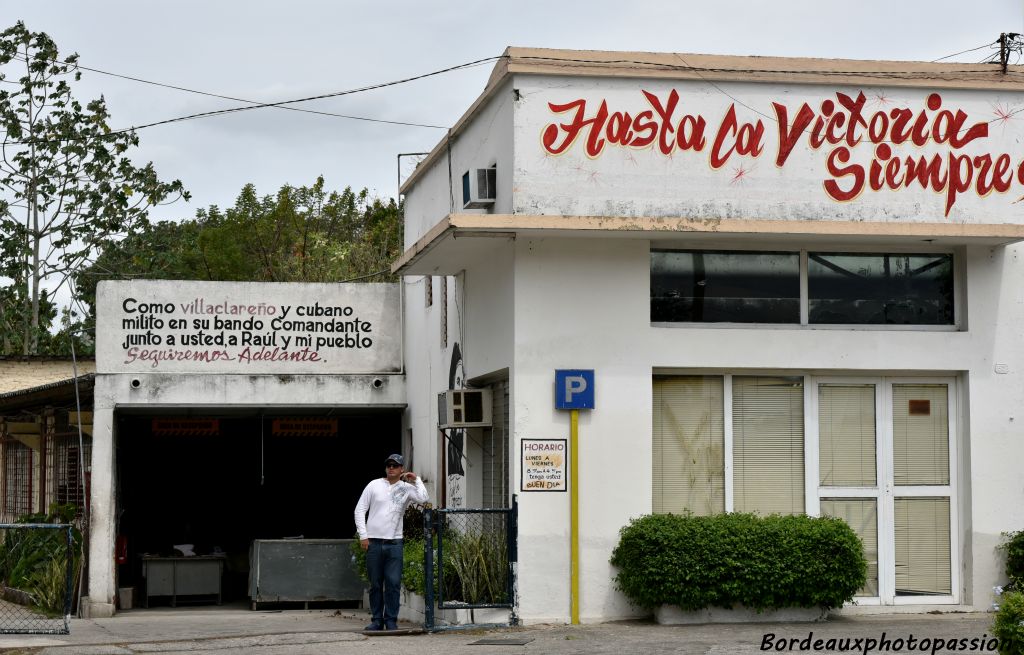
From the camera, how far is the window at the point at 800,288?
15547 millimetres

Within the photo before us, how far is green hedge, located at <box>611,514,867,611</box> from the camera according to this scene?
46.5ft

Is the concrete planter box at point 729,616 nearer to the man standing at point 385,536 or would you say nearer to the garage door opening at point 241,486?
the man standing at point 385,536

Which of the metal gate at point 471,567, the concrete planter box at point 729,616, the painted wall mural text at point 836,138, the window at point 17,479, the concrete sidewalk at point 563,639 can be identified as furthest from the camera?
Result: the window at point 17,479

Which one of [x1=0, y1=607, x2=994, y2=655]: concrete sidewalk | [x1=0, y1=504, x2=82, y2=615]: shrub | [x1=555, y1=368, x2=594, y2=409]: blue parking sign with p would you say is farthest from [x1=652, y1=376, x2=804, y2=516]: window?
[x1=0, y1=504, x2=82, y2=615]: shrub

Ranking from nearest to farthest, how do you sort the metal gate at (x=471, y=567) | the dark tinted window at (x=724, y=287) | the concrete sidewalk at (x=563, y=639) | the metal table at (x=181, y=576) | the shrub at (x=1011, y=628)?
the shrub at (x=1011, y=628) → the concrete sidewalk at (x=563, y=639) → the metal gate at (x=471, y=567) → the dark tinted window at (x=724, y=287) → the metal table at (x=181, y=576)

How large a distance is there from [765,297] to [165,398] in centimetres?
854

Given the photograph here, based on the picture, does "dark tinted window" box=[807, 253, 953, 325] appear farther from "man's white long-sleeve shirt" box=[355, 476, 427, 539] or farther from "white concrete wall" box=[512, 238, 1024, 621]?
"man's white long-sleeve shirt" box=[355, 476, 427, 539]

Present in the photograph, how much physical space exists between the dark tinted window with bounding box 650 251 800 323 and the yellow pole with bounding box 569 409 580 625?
1.53m

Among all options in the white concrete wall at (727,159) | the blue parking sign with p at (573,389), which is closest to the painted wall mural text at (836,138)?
the white concrete wall at (727,159)

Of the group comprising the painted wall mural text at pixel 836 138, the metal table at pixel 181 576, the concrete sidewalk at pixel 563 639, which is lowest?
the metal table at pixel 181 576

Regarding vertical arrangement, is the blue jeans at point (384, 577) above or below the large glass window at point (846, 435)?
below

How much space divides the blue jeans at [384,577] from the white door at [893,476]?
4.47 meters

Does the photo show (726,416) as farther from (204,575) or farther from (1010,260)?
(204,575)

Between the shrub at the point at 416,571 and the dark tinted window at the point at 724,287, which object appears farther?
the dark tinted window at the point at 724,287
